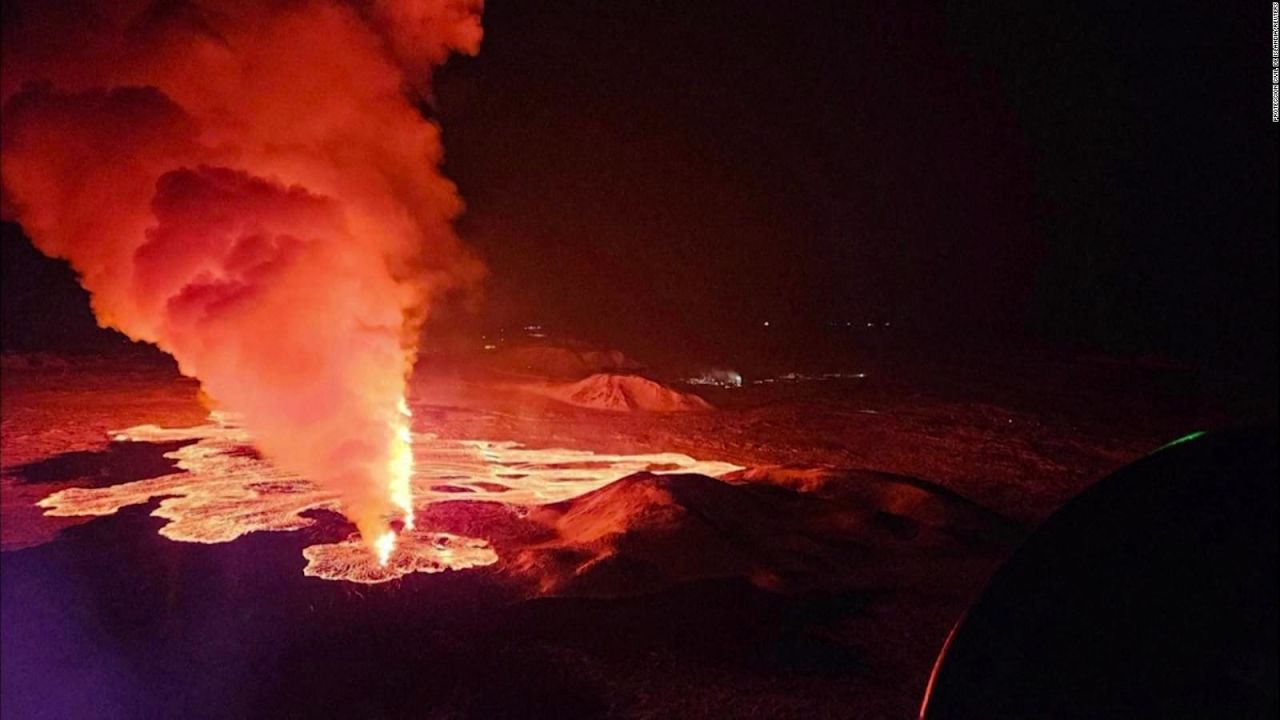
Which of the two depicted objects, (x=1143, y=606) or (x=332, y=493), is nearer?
(x=1143, y=606)

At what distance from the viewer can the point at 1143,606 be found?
200 cm

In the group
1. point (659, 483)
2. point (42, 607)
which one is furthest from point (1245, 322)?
point (42, 607)

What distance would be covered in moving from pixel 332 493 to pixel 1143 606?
425 inches

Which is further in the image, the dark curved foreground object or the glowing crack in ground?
the glowing crack in ground

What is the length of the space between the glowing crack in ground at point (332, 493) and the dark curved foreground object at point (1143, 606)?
7.00 meters

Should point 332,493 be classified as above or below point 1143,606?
below

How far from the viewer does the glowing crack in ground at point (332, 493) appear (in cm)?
870

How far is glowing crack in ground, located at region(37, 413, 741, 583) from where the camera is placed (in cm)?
870

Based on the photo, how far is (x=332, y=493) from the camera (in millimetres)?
11000

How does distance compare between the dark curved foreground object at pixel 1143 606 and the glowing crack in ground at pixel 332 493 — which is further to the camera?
the glowing crack in ground at pixel 332 493

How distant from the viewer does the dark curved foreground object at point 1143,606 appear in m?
1.89

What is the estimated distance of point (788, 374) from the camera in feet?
120

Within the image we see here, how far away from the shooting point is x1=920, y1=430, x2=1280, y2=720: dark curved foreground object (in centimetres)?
189

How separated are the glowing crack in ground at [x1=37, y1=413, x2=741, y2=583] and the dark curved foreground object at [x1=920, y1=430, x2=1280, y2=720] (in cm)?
700
